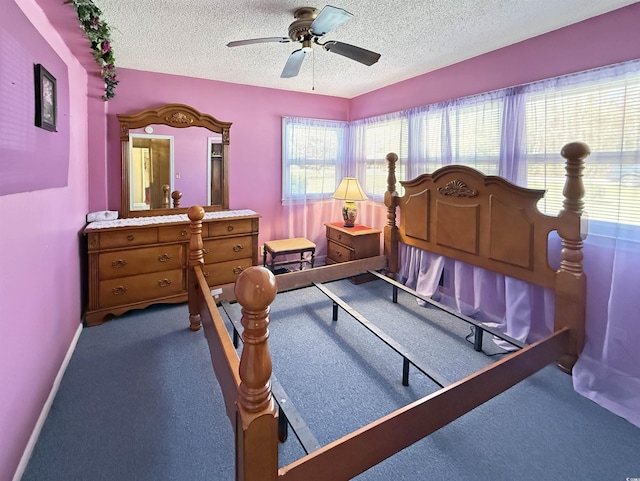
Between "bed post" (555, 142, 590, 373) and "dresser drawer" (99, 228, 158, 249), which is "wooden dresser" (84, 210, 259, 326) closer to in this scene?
"dresser drawer" (99, 228, 158, 249)

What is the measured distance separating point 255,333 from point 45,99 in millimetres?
1832

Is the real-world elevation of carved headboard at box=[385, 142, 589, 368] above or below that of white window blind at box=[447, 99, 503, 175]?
below

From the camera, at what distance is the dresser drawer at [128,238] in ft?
9.70

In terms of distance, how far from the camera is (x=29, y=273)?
5.63ft

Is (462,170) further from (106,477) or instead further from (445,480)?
(106,477)

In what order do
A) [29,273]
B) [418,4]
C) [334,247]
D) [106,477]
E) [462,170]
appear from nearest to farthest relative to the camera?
[106,477] < [29,273] < [418,4] < [462,170] < [334,247]

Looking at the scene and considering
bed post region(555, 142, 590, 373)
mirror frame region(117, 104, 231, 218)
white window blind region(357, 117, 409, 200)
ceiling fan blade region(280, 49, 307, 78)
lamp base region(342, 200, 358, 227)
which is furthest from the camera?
lamp base region(342, 200, 358, 227)

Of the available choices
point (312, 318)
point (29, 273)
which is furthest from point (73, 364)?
point (312, 318)

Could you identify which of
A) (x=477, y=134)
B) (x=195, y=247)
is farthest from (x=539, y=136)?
(x=195, y=247)

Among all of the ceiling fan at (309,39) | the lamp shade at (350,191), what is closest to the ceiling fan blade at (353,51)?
the ceiling fan at (309,39)

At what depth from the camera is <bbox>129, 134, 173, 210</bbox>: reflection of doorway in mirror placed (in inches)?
139

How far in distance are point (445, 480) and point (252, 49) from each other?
3.25m

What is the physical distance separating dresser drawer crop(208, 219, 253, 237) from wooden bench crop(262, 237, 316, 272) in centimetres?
50

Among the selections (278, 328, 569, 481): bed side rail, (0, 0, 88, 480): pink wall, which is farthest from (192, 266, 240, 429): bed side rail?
(0, 0, 88, 480): pink wall
